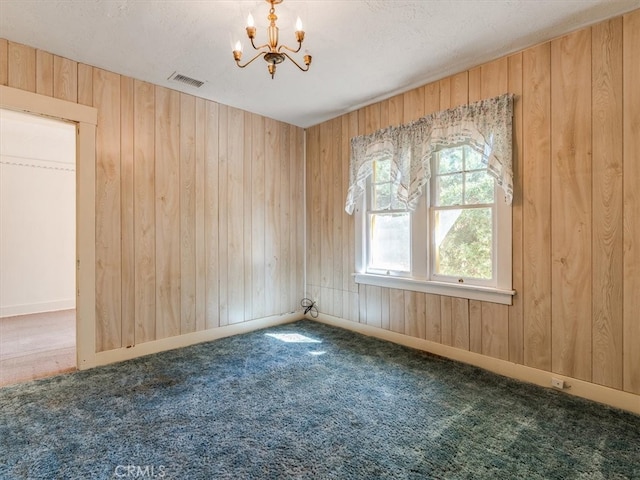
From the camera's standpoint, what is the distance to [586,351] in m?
2.27

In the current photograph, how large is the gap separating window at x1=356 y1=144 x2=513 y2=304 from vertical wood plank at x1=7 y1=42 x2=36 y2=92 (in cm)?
313

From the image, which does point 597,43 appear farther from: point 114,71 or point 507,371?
point 114,71

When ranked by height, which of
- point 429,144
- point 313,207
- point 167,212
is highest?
point 429,144

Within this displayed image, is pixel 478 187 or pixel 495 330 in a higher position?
pixel 478 187

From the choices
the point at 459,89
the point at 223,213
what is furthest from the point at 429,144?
the point at 223,213

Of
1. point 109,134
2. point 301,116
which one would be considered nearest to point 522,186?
point 301,116

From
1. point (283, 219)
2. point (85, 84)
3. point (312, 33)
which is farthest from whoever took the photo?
point (283, 219)

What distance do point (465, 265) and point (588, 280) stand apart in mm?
872

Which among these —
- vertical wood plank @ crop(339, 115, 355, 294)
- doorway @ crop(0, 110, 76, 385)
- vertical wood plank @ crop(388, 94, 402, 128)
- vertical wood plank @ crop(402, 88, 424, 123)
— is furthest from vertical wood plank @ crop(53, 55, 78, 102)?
vertical wood plank @ crop(402, 88, 424, 123)

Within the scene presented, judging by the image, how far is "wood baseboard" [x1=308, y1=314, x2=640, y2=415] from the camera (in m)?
2.13

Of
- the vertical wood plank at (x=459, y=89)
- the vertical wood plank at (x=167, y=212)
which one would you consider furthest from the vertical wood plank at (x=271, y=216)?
the vertical wood plank at (x=459, y=89)

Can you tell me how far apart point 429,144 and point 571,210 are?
1252 mm

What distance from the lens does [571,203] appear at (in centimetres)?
232

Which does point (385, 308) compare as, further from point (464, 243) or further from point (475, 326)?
point (464, 243)
